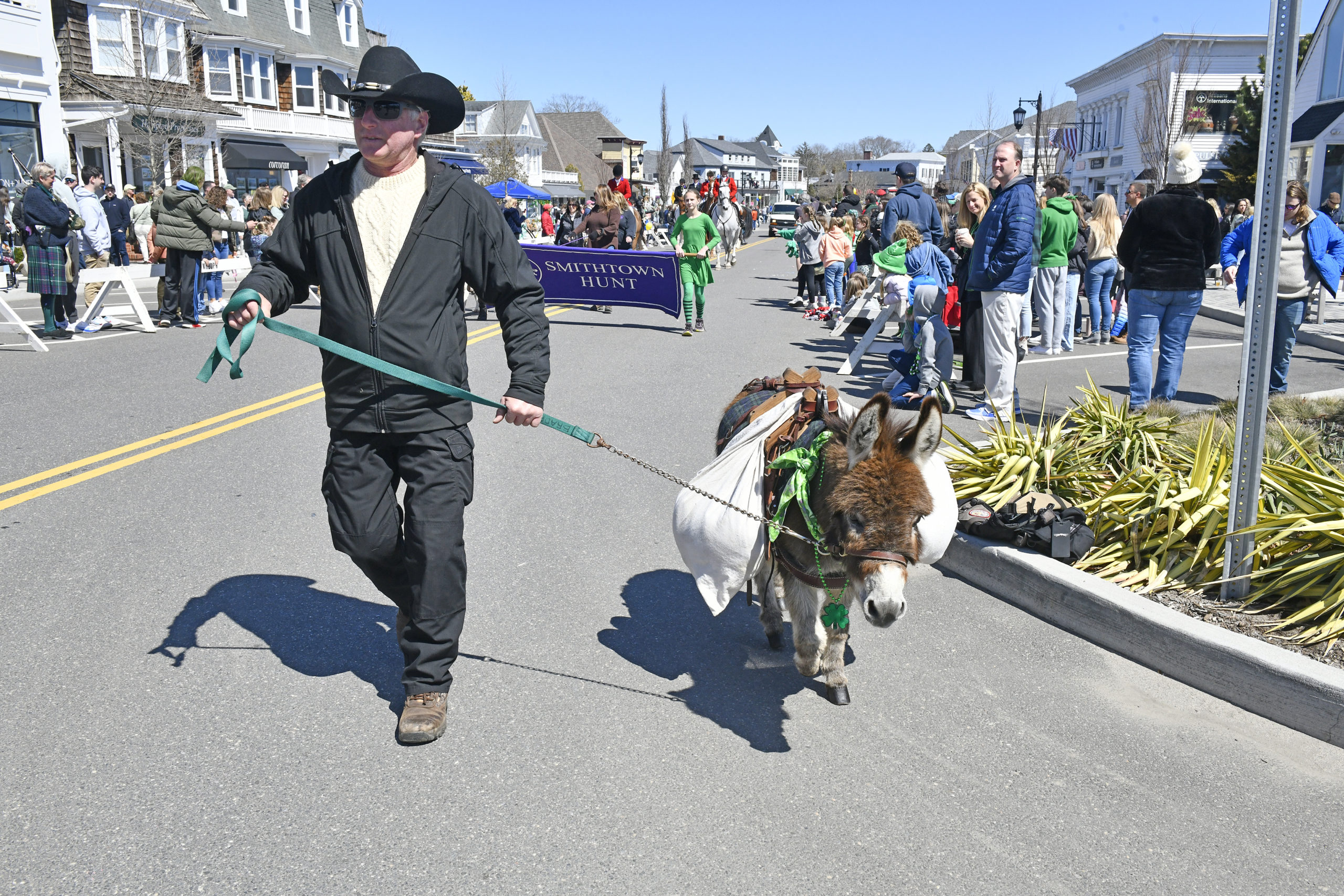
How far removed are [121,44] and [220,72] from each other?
8144 mm

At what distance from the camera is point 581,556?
5695 millimetres

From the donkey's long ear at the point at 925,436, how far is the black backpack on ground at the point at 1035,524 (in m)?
1.71

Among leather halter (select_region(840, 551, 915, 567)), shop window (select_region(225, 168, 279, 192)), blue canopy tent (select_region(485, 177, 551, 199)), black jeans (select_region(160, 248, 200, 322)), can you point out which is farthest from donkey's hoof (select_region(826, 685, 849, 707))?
shop window (select_region(225, 168, 279, 192))

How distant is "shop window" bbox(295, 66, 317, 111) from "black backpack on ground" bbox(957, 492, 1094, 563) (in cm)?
4439

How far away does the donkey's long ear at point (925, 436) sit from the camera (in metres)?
3.29

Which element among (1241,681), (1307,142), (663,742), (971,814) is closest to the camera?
(971,814)

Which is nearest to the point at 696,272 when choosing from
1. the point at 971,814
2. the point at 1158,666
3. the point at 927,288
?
the point at 927,288

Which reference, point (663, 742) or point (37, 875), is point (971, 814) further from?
point (37, 875)

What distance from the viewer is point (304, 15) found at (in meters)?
45.5

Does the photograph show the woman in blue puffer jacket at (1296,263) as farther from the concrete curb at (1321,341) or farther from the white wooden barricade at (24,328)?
the white wooden barricade at (24,328)

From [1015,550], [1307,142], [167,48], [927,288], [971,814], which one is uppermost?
[167,48]

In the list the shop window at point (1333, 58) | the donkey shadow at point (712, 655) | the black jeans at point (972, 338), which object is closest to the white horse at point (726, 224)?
the black jeans at point (972, 338)

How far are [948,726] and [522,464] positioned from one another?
14.5 ft

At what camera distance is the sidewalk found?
13.6 meters
